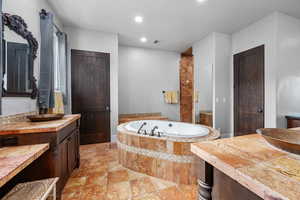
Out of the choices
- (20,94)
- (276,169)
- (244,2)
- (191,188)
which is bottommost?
(191,188)

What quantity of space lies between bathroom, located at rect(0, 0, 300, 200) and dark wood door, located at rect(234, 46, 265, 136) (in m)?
0.02

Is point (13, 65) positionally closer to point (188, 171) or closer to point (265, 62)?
point (188, 171)

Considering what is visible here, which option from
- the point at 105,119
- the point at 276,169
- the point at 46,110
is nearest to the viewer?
the point at 276,169

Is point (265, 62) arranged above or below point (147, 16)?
below

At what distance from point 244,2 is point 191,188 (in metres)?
2.99

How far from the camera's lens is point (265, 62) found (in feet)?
8.67

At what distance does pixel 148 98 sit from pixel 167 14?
2.39 meters

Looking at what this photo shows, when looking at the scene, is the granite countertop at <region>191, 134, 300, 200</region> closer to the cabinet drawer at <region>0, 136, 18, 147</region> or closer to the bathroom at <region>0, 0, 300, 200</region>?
the bathroom at <region>0, 0, 300, 200</region>

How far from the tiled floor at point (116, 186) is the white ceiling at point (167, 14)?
2.74 meters

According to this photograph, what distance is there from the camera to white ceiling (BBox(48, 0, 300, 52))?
2322mm

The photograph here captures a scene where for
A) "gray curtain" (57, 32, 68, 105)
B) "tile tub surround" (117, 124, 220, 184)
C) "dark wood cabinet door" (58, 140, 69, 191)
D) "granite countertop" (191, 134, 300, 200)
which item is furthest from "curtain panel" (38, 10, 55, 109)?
"granite countertop" (191, 134, 300, 200)

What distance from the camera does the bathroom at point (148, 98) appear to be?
31.8 inches

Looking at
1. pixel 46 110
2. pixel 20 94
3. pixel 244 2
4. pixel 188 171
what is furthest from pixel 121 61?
pixel 188 171

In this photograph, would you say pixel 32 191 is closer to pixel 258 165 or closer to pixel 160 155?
pixel 160 155
